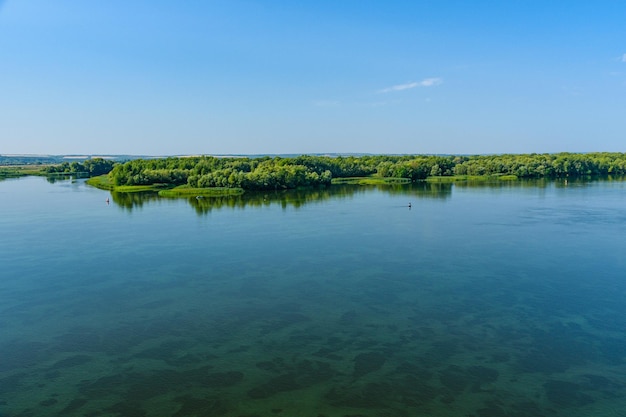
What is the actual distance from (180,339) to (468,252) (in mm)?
13941

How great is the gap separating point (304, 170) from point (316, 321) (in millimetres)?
44483

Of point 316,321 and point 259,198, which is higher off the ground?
point 259,198

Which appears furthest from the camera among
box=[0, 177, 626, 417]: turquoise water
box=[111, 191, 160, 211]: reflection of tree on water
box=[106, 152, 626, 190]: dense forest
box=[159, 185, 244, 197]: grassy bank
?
box=[106, 152, 626, 190]: dense forest

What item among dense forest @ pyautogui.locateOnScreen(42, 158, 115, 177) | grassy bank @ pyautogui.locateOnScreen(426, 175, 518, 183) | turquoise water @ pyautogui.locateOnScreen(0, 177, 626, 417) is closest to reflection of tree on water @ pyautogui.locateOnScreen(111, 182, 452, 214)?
turquoise water @ pyautogui.locateOnScreen(0, 177, 626, 417)

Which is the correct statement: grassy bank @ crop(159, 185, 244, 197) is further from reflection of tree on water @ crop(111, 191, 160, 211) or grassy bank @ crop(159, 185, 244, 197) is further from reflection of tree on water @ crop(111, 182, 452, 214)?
reflection of tree on water @ crop(111, 191, 160, 211)

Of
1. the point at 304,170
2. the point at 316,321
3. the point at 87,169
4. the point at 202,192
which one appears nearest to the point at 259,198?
the point at 202,192

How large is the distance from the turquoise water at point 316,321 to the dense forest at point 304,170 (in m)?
25.2

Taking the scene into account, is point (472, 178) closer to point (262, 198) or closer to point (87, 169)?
point (262, 198)

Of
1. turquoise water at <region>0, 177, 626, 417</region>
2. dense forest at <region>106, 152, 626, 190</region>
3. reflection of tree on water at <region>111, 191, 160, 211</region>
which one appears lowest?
turquoise water at <region>0, 177, 626, 417</region>

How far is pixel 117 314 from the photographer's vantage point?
45.0 feet

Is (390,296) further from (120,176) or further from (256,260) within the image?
(120,176)

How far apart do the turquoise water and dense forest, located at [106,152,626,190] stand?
25156 mm

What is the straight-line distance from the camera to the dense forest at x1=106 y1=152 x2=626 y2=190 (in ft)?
169

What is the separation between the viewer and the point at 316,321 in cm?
1305
